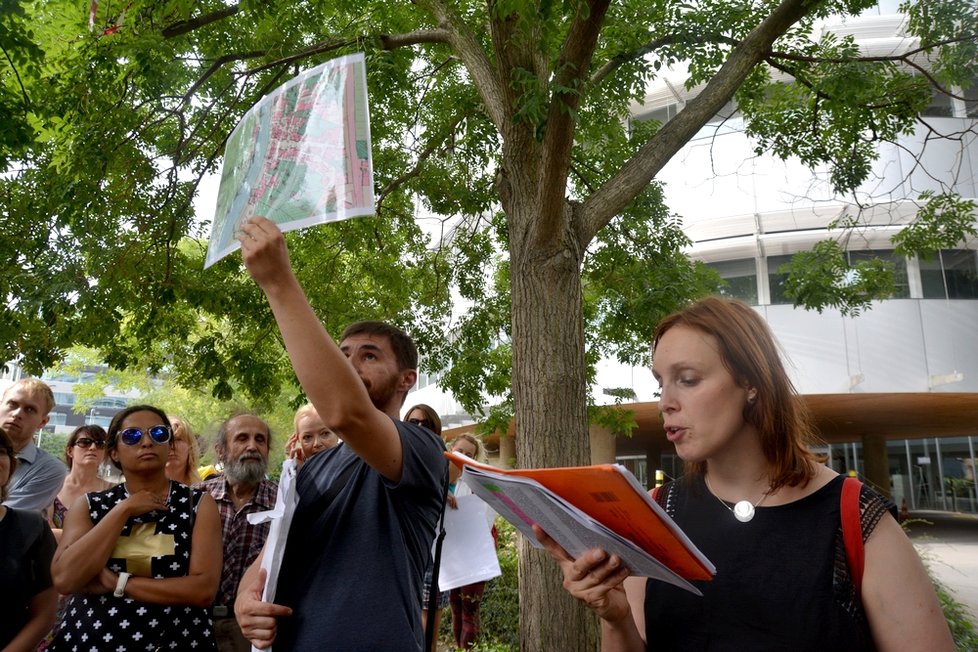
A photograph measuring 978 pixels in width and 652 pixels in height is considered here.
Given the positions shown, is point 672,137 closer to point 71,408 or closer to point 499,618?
point 499,618

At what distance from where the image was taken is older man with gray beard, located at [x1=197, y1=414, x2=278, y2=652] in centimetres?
429

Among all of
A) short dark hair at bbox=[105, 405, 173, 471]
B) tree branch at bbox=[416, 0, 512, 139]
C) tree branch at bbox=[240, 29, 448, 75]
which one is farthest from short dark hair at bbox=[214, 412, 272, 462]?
tree branch at bbox=[240, 29, 448, 75]

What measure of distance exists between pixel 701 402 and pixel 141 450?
2.46 metres

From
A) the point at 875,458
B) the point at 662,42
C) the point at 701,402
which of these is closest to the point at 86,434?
the point at 701,402

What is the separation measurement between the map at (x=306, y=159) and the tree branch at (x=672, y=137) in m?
4.06

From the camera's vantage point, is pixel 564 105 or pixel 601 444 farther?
pixel 601 444

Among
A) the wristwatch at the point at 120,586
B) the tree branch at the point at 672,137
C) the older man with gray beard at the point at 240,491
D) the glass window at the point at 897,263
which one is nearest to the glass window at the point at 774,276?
the glass window at the point at 897,263

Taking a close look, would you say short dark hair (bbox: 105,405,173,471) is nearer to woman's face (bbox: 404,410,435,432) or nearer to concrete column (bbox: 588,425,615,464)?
woman's face (bbox: 404,410,435,432)

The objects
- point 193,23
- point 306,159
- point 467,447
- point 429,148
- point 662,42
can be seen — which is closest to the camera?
point 306,159

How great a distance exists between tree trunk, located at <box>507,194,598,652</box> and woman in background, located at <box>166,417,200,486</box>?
2255 mm

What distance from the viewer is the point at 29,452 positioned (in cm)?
457

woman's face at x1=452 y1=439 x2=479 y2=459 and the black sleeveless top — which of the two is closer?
the black sleeveless top

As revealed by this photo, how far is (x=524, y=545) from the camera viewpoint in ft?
18.5

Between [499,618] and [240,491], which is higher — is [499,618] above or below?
below
